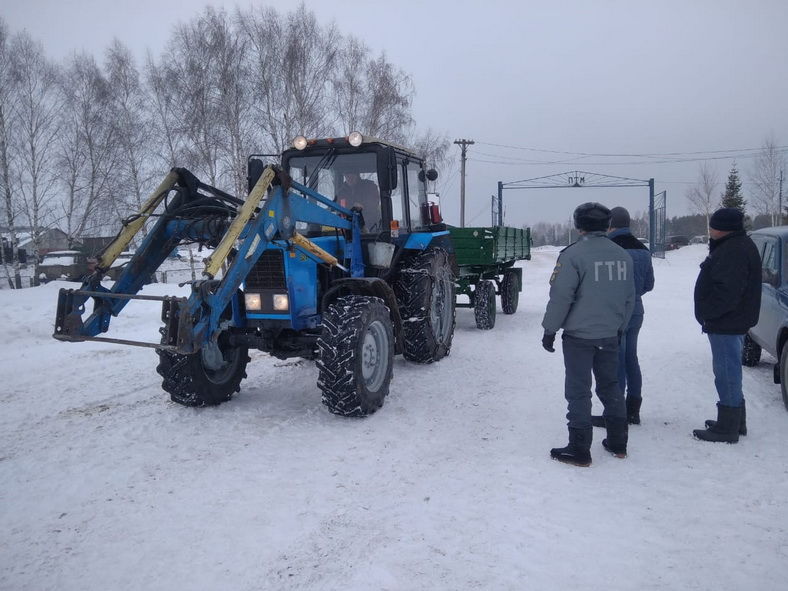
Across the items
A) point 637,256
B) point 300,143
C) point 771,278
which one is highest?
A: point 300,143

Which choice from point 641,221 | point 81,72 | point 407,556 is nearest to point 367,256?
point 407,556

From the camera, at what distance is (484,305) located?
32.5 ft

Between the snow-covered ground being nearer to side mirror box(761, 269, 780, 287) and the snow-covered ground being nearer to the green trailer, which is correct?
side mirror box(761, 269, 780, 287)

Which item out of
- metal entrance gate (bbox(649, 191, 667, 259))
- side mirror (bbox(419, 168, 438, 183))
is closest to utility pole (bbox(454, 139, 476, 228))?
metal entrance gate (bbox(649, 191, 667, 259))

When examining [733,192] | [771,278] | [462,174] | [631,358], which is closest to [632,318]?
[631,358]

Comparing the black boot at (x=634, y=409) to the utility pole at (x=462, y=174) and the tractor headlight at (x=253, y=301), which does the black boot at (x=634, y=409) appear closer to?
the tractor headlight at (x=253, y=301)

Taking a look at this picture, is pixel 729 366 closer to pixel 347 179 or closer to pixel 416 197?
pixel 347 179

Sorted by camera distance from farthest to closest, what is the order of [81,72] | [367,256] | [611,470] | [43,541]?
1. [81,72]
2. [367,256]
3. [611,470]
4. [43,541]

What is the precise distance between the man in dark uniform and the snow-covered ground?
1.85 meters

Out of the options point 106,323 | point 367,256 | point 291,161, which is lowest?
point 106,323

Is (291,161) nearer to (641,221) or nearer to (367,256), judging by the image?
(367,256)

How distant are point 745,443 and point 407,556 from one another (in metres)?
2.94

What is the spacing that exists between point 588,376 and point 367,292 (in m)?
2.38

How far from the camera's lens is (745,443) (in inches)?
165
